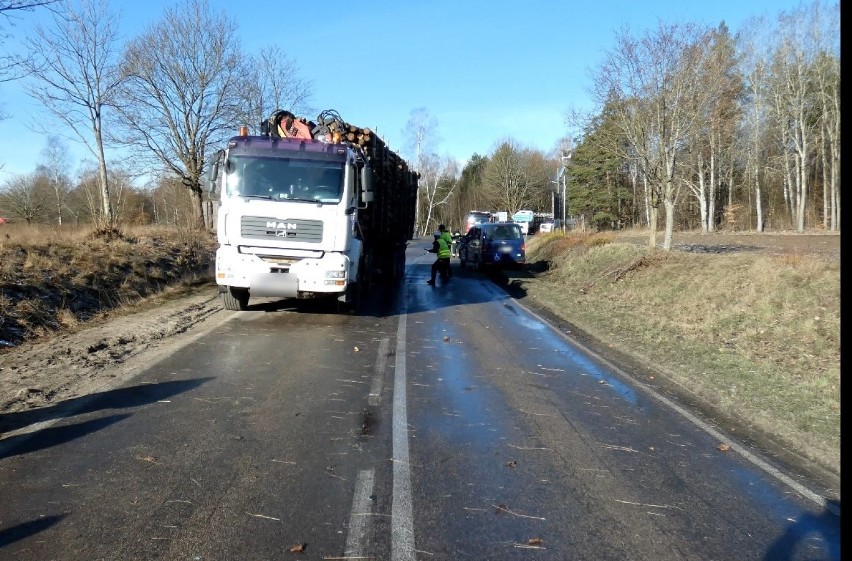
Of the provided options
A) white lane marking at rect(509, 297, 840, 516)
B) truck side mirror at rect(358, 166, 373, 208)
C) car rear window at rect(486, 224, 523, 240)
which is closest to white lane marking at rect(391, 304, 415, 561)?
white lane marking at rect(509, 297, 840, 516)

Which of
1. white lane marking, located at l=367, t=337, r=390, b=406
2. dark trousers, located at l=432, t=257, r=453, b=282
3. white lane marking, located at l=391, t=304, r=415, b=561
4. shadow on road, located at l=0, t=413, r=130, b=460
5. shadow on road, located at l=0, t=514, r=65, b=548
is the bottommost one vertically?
white lane marking, located at l=391, t=304, r=415, b=561

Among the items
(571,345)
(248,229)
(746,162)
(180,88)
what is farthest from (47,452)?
(746,162)

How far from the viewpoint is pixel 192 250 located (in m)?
23.3

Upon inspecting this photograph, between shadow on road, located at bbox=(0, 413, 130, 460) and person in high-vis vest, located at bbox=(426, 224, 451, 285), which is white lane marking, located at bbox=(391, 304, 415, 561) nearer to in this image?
shadow on road, located at bbox=(0, 413, 130, 460)

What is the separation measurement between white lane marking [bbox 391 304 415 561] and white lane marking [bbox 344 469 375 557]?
0.17m

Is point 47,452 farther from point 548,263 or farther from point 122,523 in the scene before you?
point 548,263

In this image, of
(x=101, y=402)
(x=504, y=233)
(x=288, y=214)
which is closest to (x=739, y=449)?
(x=101, y=402)

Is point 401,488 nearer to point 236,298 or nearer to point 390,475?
point 390,475

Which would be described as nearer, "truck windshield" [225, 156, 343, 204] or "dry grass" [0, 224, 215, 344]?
"dry grass" [0, 224, 215, 344]

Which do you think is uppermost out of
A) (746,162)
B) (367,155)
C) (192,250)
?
(746,162)

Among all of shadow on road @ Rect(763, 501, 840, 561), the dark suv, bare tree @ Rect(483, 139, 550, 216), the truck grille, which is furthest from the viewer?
bare tree @ Rect(483, 139, 550, 216)

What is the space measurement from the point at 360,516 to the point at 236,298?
32.0 feet

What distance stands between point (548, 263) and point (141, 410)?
23.7 meters

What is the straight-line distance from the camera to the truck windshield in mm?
11992
